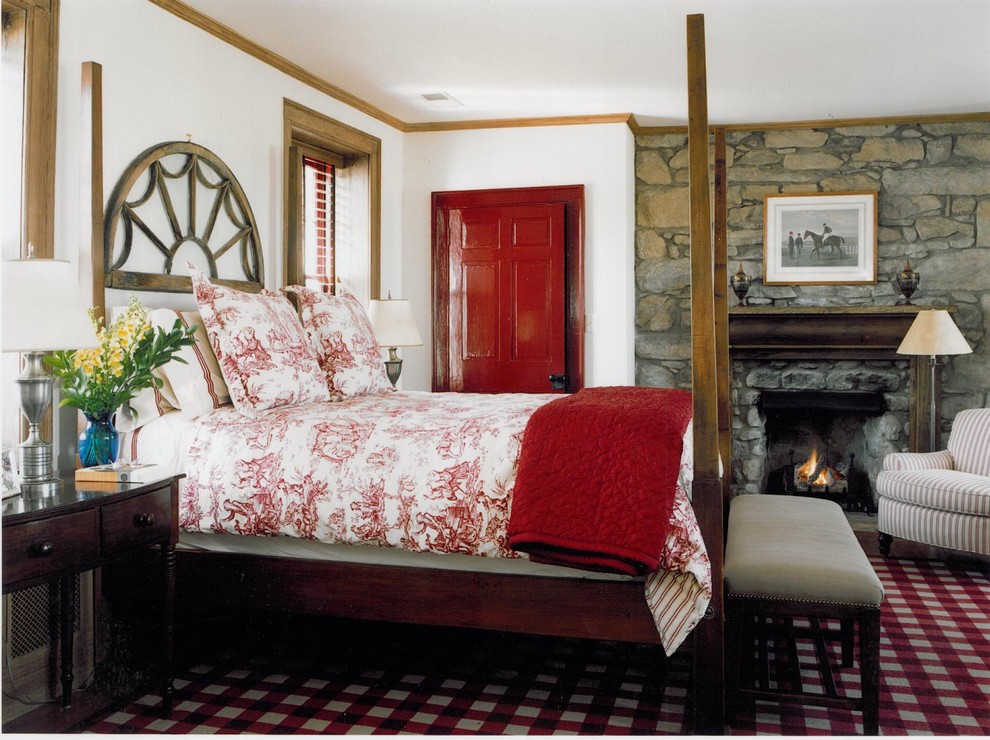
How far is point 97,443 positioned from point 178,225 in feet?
3.98

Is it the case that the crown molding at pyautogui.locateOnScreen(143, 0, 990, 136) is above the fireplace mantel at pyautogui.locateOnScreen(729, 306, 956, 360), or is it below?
above

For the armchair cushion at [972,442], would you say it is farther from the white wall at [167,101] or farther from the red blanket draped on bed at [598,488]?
the white wall at [167,101]

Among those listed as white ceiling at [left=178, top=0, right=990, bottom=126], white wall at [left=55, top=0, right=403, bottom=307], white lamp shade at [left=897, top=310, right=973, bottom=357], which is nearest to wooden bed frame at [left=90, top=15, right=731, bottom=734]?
white wall at [left=55, top=0, right=403, bottom=307]

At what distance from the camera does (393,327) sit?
4.80m

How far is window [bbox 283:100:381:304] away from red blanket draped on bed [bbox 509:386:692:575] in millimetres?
2738

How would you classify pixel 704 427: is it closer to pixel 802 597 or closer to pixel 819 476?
pixel 802 597

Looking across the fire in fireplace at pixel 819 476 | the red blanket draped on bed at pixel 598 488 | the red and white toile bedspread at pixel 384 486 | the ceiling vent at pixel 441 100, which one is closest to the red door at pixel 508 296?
the ceiling vent at pixel 441 100

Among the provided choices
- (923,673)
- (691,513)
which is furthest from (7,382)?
(923,673)

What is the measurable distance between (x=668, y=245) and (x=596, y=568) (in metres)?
3.80

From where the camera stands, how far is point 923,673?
9.61 feet

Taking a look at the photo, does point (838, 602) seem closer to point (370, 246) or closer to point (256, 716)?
point (256, 716)

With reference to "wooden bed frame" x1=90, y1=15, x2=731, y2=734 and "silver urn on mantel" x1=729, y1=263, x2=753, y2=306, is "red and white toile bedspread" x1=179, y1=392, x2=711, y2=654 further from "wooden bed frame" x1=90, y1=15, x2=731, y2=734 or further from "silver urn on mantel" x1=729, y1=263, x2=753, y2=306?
"silver urn on mantel" x1=729, y1=263, x2=753, y2=306

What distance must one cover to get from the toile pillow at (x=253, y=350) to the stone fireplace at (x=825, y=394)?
326 centimetres

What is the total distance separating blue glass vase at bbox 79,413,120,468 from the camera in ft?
8.94
